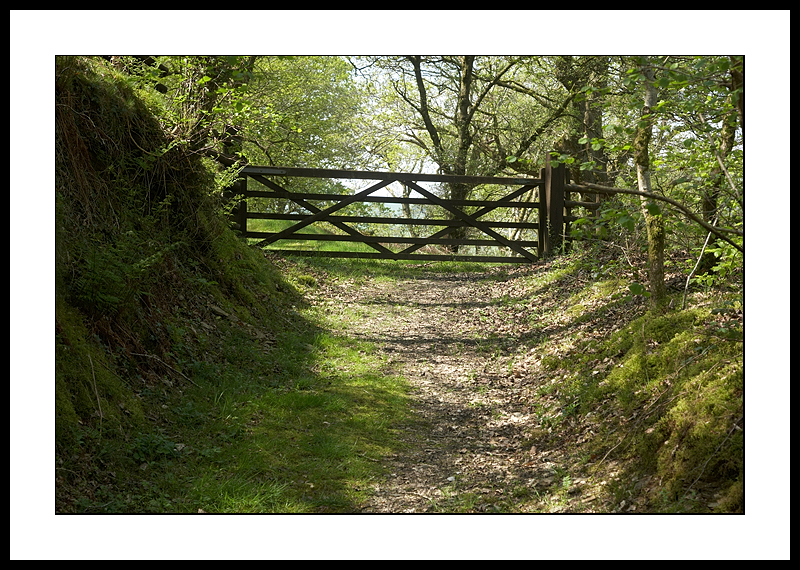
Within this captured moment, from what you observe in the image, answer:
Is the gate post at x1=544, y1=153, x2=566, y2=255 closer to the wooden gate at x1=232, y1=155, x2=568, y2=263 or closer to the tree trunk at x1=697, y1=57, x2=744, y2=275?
the wooden gate at x1=232, y1=155, x2=568, y2=263

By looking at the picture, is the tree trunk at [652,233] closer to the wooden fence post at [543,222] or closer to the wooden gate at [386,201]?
the wooden gate at [386,201]

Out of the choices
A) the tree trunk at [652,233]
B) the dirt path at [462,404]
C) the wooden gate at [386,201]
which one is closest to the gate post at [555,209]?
the wooden gate at [386,201]

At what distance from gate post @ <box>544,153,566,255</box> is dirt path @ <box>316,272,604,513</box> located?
6.86 feet

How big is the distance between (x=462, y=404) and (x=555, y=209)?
7.12 meters

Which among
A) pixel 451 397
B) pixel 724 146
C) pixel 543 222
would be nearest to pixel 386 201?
pixel 543 222

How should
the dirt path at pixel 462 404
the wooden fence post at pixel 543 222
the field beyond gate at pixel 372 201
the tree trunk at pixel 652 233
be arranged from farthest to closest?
the wooden fence post at pixel 543 222 → the field beyond gate at pixel 372 201 → the tree trunk at pixel 652 233 → the dirt path at pixel 462 404

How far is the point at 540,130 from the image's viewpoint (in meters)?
15.0

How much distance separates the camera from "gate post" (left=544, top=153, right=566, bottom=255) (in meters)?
Result: 11.7

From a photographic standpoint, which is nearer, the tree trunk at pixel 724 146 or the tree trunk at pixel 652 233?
the tree trunk at pixel 724 146

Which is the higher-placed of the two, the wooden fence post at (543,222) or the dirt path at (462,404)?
the wooden fence post at (543,222)

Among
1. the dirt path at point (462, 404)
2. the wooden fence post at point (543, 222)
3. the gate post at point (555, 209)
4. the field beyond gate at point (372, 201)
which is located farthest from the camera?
the wooden fence post at point (543, 222)

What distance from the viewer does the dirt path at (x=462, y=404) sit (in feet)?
12.9

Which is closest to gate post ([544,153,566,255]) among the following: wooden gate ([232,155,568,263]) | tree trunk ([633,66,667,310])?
wooden gate ([232,155,568,263])

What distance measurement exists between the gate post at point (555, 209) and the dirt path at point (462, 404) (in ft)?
6.86
